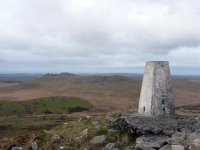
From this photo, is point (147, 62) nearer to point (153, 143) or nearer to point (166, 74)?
point (166, 74)

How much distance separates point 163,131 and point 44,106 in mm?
96541

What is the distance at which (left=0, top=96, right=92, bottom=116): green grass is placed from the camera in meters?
96.6

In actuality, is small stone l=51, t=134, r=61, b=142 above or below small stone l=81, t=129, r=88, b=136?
below

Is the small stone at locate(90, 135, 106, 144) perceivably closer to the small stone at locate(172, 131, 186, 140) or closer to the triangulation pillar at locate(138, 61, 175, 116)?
the triangulation pillar at locate(138, 61, 175, 116)

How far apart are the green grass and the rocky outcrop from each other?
83.0 m

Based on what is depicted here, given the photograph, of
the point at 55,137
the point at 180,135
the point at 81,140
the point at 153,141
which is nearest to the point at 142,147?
the point at 153,141

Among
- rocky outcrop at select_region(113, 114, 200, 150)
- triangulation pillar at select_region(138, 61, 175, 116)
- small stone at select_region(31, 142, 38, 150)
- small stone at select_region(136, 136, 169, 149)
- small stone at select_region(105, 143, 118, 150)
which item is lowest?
small stone at select_region(31, 142, 38, 150)

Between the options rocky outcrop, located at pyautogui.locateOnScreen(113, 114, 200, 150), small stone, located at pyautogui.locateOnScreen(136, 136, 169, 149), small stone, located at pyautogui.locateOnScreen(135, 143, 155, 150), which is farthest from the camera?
small stone, located at pyautogui.locateOnScreen(136, 136, 169, 149)

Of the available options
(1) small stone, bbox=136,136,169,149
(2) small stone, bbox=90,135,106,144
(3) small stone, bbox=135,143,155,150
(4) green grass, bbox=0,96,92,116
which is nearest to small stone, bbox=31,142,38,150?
(2) small stone, bbox=90,135,106,144

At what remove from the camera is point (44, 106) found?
351 feet

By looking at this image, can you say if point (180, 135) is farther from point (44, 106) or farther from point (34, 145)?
point (44, 106)

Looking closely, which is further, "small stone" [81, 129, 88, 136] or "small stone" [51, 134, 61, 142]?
"small stone" [51, 134, 61, 142]

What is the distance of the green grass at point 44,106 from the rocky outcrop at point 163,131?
82953 mm

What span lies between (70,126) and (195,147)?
599 inches
